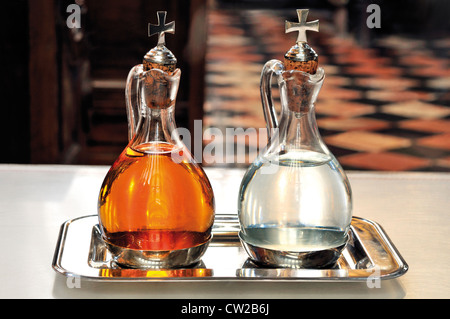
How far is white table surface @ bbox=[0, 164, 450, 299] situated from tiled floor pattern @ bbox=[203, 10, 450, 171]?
138 centimetres

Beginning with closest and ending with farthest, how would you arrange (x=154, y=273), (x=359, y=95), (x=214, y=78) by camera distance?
(x=154, y=273)
(x=359, y=95)
(x=214, y=78)

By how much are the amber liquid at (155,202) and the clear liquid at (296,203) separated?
0.10 feet

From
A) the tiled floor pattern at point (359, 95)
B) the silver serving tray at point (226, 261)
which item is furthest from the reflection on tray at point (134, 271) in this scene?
the tiled floor pattern at point (359, 95)

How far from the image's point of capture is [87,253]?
466mm

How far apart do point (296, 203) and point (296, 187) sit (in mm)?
10

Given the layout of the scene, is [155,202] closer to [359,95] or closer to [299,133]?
[299,133]

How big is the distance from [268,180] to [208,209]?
0.04 meters

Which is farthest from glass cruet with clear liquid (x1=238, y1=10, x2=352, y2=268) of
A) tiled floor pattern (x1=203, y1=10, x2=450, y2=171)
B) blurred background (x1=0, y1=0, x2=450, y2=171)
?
tiled floor pattern (x1=203, y1=10, x2=450, y2=171)

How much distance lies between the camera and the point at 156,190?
0.41 m

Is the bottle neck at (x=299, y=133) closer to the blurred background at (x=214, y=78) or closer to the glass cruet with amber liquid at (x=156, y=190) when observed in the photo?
the glass cruet with amber liquid at (x=156, y=190)

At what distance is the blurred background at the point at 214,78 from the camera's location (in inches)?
57.0

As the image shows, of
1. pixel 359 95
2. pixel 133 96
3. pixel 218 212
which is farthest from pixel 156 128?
pixel 359 95

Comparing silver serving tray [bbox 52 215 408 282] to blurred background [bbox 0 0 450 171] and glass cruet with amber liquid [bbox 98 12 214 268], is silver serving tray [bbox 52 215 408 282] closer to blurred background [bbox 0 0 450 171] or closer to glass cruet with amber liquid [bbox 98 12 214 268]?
glass cruet with amber liquid [bbox 98 12 214 268]
